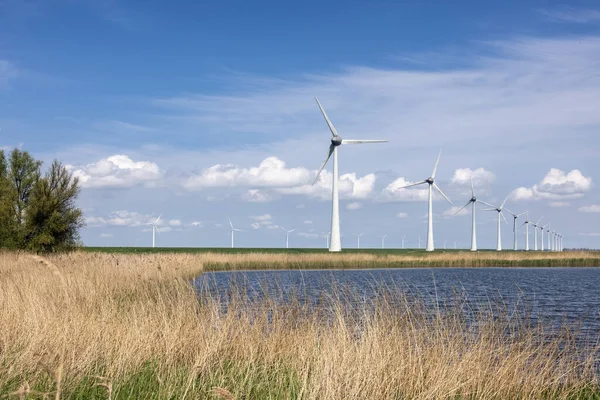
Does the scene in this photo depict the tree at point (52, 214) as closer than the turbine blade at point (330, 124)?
Yes

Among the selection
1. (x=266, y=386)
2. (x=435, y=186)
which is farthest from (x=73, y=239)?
(x=435, y=186)

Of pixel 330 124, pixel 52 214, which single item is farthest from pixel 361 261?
pixel 52 214

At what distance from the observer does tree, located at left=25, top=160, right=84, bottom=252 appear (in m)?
35.6

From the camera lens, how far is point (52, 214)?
119 ft

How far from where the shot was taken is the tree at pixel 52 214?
117ft

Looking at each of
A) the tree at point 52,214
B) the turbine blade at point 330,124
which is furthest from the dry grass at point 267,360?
the turbine blade at point 330,124

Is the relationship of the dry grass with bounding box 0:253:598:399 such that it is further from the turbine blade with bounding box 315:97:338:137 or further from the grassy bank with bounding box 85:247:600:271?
the turbine blade with bounding box 315:97:338:137

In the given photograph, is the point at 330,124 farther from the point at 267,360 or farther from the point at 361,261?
the point at 267,360

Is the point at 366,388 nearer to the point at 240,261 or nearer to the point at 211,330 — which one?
the point at 211,330

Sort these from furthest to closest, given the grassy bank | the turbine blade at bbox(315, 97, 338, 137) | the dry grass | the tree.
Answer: the turbine blade at bbox(315, 97, 338, 137)
the grassy bank
the tree
the dry grass

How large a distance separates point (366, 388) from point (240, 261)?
41.6 meters

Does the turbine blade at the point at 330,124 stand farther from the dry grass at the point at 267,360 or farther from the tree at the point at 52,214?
the dry grass at the point at 267,360

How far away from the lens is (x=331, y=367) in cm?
746

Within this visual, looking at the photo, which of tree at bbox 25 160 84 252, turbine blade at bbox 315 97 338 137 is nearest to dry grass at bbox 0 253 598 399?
tree at bbox 25 160 84 252
